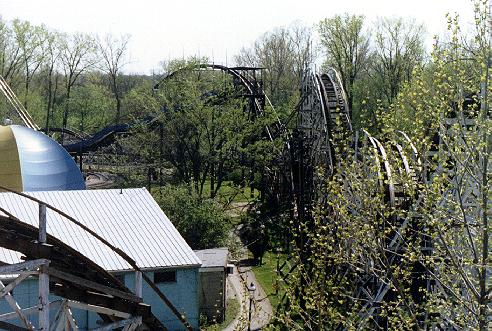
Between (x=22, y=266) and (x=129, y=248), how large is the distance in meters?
9.35

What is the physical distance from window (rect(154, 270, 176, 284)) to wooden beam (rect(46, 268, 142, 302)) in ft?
26.0

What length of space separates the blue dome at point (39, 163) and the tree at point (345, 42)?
28.7 m

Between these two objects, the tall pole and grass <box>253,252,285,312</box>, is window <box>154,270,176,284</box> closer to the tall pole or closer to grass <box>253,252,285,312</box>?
grass <box>253,252,285,312</box>

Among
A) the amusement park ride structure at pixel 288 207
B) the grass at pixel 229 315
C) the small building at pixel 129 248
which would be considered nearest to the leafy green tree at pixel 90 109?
the amusement park ride structure at pixel 288 207

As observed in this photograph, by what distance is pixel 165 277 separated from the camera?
16859mm

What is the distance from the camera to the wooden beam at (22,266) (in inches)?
292

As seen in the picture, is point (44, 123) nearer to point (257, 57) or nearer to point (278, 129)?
point (257, 57)

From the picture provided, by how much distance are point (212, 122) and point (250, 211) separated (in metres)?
4.88

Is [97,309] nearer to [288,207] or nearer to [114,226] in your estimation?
[114,226]

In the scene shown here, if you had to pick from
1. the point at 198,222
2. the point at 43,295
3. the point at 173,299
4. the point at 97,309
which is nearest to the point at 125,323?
the point at 97,309

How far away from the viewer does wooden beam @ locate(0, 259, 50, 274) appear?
7.42m

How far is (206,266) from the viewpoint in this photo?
18.7m

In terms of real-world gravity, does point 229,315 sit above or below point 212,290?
below

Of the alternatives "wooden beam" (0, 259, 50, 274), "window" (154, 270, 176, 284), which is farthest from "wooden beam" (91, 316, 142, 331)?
"window" (154, 270, 176, 284)
